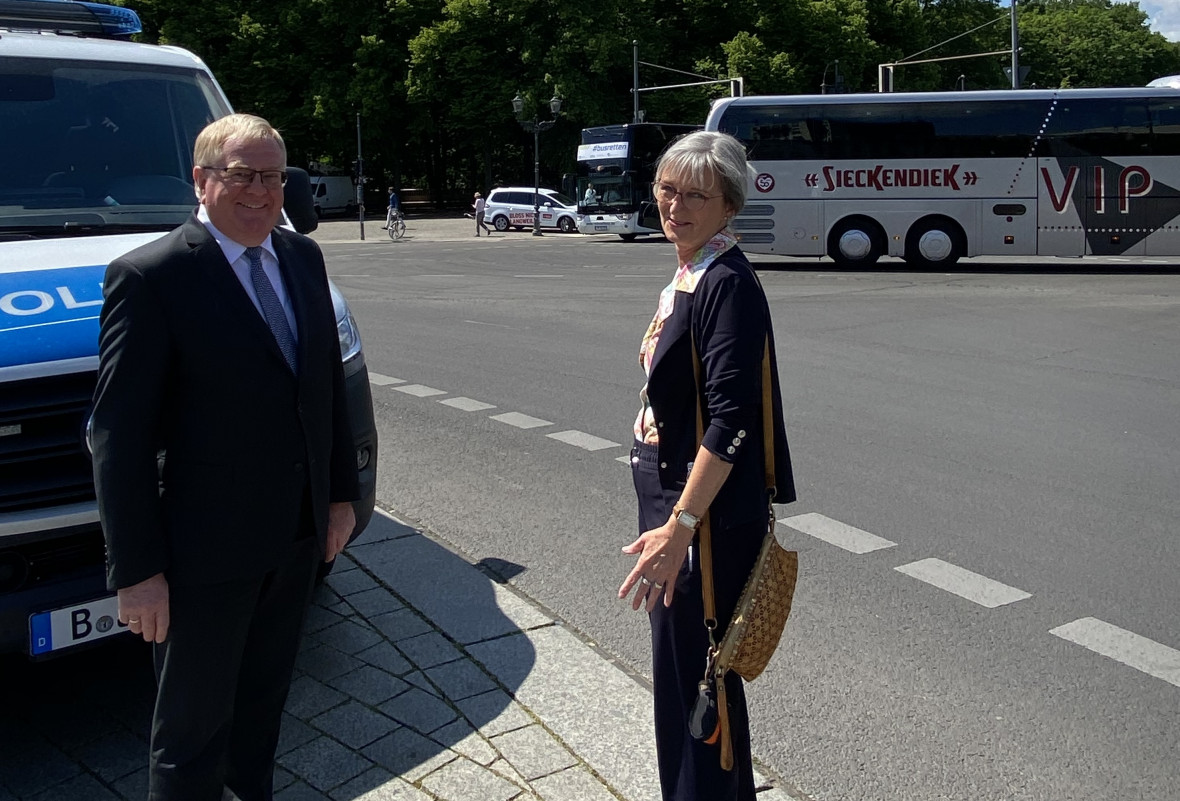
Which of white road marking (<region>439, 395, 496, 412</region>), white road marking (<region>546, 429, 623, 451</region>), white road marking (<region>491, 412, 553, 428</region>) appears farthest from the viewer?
white road marking (<region>439, 395, 496, 412</region>)

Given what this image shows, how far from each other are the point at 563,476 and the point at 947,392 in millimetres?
4007

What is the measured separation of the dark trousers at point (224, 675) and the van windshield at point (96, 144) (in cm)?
233

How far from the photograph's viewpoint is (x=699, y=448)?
2686 mm

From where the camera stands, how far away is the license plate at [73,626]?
3420 mm

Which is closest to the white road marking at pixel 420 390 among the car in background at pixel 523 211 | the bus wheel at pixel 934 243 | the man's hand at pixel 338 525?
the man's hand at pixel 338 525

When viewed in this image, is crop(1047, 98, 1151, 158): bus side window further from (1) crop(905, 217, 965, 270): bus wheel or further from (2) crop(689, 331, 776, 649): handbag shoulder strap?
(2) crop(689, 331, 776, 649): handbag shoulder strap

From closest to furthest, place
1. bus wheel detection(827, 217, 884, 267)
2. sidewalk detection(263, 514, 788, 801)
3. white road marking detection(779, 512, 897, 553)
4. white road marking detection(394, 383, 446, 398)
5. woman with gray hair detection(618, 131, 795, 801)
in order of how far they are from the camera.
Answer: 1. woman with gray hair detection(618, 131, 795, 801)
2. sidewalk detection(263, 514, 788, 801)
3. white road marking detection(779, 512, 897, 553)
4. white road marking detection(394, 383, 446, 398)
5. bus wheel detection(827, 217, 884, 267)

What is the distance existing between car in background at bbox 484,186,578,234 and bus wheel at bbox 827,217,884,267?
20133 millimetres

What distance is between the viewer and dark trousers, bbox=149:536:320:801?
8.98ft

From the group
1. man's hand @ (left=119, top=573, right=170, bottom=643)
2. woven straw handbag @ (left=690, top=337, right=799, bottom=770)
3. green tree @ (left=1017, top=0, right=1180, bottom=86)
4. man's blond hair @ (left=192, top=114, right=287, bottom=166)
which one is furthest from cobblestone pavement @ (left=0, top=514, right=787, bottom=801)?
green tree @ (left=1017, top=0, right=1180, bottom=86)

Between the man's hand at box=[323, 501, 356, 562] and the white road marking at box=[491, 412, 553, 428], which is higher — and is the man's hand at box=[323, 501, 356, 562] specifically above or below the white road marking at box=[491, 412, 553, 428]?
above

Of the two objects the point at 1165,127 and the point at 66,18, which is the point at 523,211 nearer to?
the point at 1165,127

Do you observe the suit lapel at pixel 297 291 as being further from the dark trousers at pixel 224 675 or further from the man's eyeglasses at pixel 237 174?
the dark trousers at pixel 224 675

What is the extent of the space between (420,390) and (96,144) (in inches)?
192
